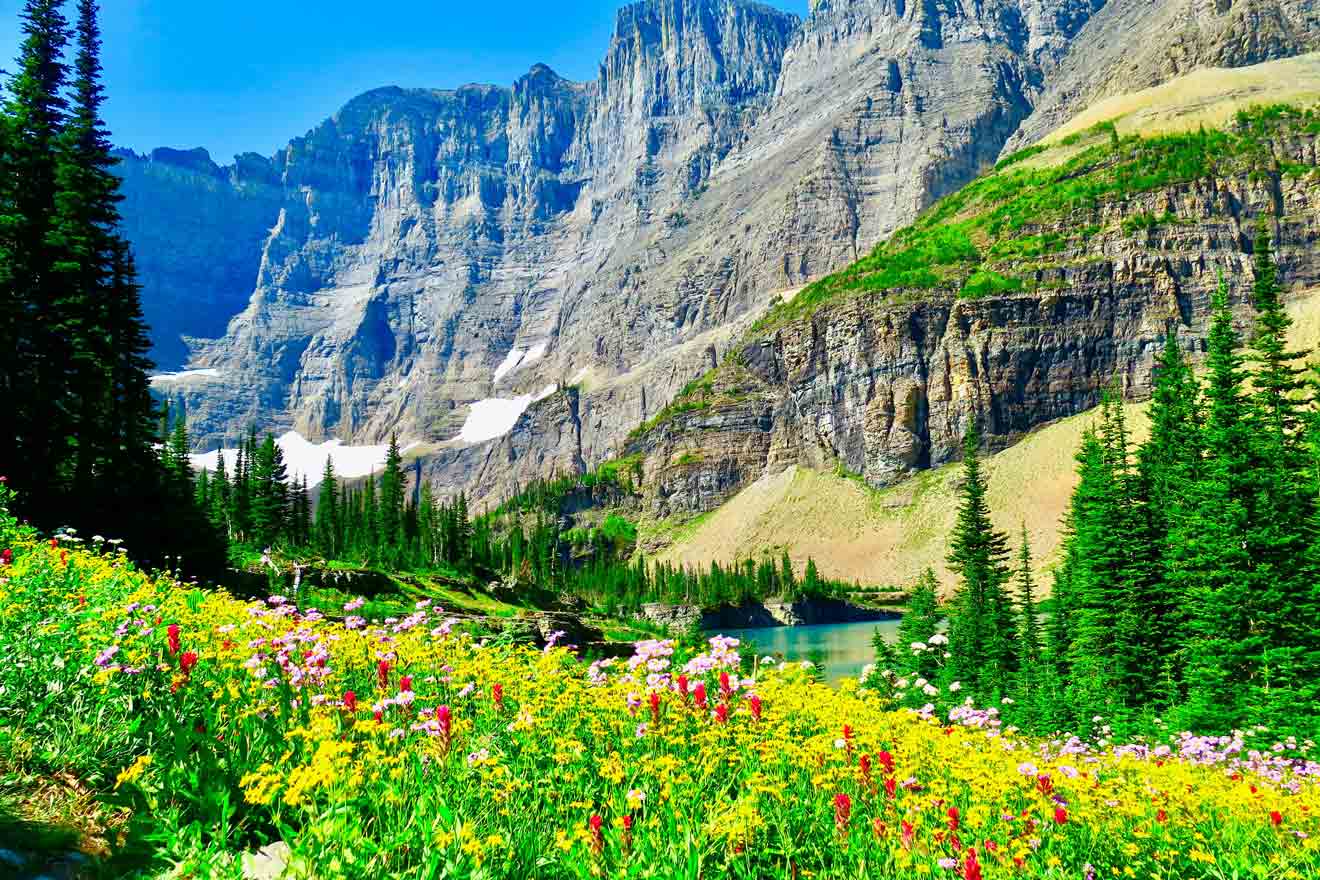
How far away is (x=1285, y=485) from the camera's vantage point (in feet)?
93.0

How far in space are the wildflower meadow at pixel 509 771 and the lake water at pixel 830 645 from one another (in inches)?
1672

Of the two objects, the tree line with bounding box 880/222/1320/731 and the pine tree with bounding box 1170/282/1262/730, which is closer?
the tree line with bounding box 880/222/1320/731

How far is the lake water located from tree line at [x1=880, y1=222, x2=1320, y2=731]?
1482cm

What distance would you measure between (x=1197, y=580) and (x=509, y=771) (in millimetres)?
31678

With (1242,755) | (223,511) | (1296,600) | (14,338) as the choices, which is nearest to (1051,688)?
(1296,600)

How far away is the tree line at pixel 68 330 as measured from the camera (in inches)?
1033

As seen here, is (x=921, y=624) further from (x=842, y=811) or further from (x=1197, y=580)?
(x=842, y=811)

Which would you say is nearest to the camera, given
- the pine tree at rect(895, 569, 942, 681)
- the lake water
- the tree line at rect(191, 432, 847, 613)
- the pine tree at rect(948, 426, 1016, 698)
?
the pine tree at rect(948, 426, 1016, 698)

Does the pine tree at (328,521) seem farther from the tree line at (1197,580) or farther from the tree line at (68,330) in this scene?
the tree line at (1197,580)

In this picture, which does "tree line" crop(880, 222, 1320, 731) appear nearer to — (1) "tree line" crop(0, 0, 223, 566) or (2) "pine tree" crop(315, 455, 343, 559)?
(1) "tree line" crop(0, 0, 223, 566)

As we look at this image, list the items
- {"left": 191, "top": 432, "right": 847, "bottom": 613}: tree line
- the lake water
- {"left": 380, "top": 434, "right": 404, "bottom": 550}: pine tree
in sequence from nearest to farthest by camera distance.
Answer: the lake water → {"left": 191, "top": 432, "right": 847, "bottom": 613}: tree line → {"left": 380, "top": 434, "right": 404, "bottom": 550}: pine tree

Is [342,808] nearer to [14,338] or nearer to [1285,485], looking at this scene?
[14,338]

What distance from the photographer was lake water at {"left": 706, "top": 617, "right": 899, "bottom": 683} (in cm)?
8069

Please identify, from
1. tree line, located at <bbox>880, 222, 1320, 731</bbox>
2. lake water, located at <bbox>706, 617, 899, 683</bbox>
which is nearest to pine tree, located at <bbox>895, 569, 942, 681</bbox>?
tree line, located at <bbox>880, 222, 1320, 731</bbox>
